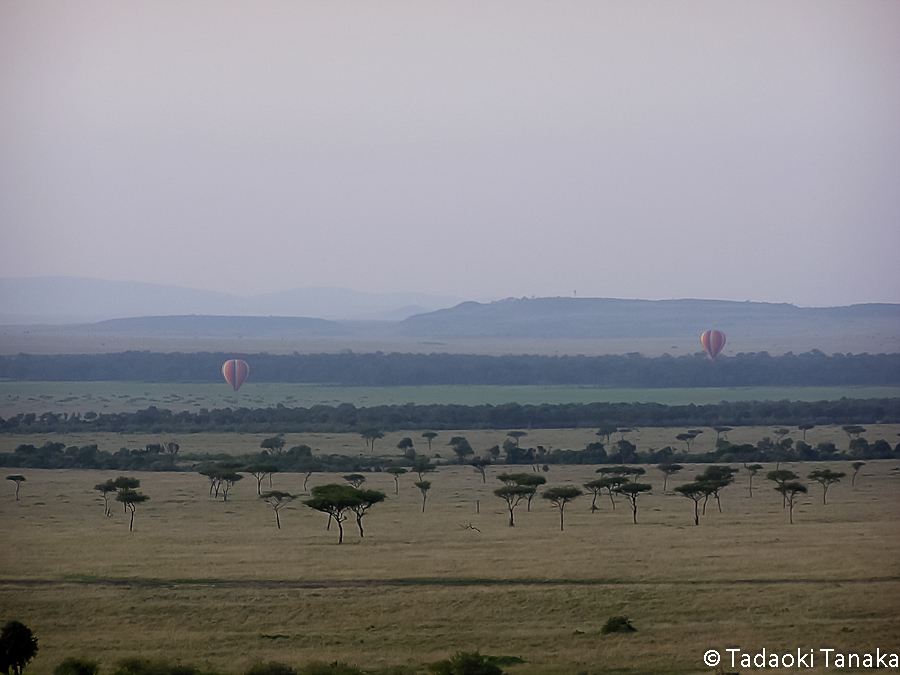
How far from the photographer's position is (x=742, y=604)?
2823cm

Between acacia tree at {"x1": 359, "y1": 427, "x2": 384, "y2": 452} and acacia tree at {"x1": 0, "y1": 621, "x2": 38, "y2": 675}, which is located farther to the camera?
acacia tree at {"x1": 359, "y1": 427, "x2": 384, "y2": 452}

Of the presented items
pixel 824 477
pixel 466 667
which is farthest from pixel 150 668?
pixel 824 477

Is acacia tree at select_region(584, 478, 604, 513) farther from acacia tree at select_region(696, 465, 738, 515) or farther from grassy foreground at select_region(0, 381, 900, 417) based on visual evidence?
grassy foreground at select_region(0, 381, 900, 417)

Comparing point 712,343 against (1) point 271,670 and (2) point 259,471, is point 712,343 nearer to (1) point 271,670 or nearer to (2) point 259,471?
(2) point 259,471

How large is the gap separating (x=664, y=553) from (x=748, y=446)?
44.0 metres

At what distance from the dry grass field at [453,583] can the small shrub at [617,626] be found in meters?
0.40

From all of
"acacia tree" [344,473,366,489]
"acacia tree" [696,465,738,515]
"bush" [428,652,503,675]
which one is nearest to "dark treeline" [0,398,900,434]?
"acacia tree" [344,473,366,489]

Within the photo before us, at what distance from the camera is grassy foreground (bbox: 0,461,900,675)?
25.0 metres

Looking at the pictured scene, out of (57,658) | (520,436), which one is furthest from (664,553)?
(520,436)

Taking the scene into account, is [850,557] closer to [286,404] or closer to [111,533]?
[111,533]

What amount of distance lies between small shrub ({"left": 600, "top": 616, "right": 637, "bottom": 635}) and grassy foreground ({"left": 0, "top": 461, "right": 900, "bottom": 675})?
46cm

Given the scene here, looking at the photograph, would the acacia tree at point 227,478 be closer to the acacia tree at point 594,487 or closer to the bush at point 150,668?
the acacia tree at point 594,487

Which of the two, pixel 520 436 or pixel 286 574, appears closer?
pixel 286 574

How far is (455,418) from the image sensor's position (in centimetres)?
11731
